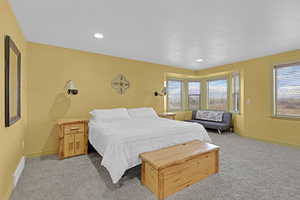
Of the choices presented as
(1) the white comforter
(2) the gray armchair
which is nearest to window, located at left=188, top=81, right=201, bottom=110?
(2) the gray armchair

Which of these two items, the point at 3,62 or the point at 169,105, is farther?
the point at 169,105

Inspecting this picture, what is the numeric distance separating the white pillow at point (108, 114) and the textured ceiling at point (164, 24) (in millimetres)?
1533

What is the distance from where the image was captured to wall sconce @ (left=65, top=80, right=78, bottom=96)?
3200mm

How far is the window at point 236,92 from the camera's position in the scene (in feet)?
15.8

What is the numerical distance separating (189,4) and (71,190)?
115 inches

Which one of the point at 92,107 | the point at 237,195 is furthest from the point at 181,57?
the point at 237,195

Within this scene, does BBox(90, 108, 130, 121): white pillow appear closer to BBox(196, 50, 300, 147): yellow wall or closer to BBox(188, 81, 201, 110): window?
BBox(188, 81, 201, 110): window

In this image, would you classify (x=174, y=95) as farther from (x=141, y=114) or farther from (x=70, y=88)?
(x=70, y=88)

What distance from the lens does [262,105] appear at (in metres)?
4.06

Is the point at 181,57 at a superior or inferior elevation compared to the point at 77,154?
superior

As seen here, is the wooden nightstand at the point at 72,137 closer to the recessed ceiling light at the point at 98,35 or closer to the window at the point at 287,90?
the recessed ceiling light at the point at 98,35

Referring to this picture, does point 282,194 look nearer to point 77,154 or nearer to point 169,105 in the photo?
point 77,154

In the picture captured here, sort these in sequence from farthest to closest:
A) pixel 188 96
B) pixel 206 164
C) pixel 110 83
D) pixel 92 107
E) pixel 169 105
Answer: pixel 188 96 → pixel 169 105 → pixel 110 83 → pixel 92 107 → pixel 206 164

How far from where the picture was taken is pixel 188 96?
6008 millimetres
